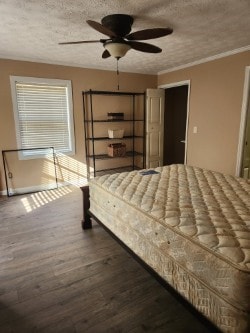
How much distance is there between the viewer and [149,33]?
2115 millimetres

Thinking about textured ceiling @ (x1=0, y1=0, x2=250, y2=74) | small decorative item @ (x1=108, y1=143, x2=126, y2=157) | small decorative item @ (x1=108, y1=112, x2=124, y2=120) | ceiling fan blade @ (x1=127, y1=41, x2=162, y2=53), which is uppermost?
textured ceiling @ (x1=0, y1=0, x2=250, y2=74)

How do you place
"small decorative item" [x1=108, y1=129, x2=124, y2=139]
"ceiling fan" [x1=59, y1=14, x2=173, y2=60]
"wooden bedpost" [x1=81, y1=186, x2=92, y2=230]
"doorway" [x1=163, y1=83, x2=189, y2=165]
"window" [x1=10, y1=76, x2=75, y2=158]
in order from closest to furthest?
"ceiling fan" [x1=59, y1=14, x2=173, y2=60]
"wooden bedpost" [x1=81, y1=186, x2=92, y2=230]
"window" [x1=10, y1=76, x2=75, y2=158]
"small decorative item" [x1=108, y1=129, x2=124, y2=139]
"doorway" [x1=163, y1=83, x2=189, y2=165]

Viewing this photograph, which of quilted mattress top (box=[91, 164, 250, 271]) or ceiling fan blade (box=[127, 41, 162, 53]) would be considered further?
ceiling fan blade (box=[127, 41, 162, 53])

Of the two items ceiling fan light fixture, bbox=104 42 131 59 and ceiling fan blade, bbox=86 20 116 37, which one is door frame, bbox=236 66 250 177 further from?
ceiling fan blade, bbox=86 20 116 37

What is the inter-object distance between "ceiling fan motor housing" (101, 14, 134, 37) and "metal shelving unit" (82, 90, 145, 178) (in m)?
1.98

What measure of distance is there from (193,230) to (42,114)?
147 inches

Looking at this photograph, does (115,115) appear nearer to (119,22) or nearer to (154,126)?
(154,126)

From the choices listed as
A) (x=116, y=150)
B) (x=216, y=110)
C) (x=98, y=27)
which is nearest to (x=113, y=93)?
(x=116, y=150)

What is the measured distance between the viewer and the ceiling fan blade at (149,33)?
205cm

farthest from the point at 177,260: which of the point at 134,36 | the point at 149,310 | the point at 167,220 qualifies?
the point at 134,36

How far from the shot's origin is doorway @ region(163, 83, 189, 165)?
5605 mm

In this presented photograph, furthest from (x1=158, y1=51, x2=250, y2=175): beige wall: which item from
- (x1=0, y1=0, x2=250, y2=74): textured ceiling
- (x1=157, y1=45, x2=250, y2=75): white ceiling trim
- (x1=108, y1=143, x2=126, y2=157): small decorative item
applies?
(x1=108, y1=143, x2=126, y2=157): small decorative item

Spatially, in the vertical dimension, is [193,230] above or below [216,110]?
below

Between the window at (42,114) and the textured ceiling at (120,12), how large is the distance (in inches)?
18.2
